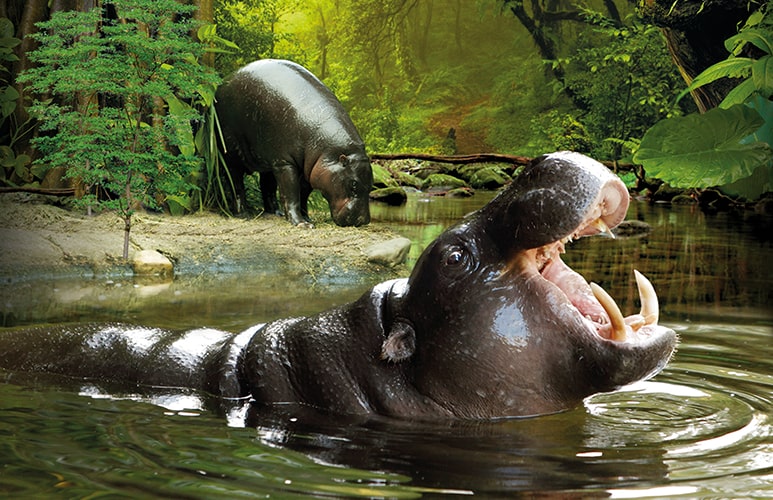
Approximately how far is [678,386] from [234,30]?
1137 centimetres

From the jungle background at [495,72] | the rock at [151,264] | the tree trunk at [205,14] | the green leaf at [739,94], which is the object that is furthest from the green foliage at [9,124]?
the green leaf at [739,94]

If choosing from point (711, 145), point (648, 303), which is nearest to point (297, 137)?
point (711, 145)

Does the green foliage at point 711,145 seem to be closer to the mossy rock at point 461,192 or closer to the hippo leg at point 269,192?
the hippo leg at point 269,192

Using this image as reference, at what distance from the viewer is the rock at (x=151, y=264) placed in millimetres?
6734

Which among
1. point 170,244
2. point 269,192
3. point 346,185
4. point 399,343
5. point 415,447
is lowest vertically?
point 415,447

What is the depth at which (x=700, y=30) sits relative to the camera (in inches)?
501

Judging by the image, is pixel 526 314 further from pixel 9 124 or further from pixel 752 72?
pixel 9 124

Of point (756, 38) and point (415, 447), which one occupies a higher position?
point (756, 38)

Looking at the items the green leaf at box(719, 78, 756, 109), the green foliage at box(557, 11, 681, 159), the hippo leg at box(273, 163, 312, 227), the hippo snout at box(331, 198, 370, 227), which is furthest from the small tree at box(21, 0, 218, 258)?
the green foliage at box(557, 11, 681, 159)

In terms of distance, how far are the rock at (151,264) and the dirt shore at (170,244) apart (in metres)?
0.06

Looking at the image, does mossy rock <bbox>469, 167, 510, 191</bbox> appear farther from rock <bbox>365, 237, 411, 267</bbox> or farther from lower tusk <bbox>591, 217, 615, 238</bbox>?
lower tusk <bbox>591, 217, 615, 238</bbox>

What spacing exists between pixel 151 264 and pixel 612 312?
4.87 metres

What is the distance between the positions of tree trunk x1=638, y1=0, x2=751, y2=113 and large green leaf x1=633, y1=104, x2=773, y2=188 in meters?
3.48

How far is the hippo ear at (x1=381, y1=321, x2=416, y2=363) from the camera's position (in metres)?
2.70
